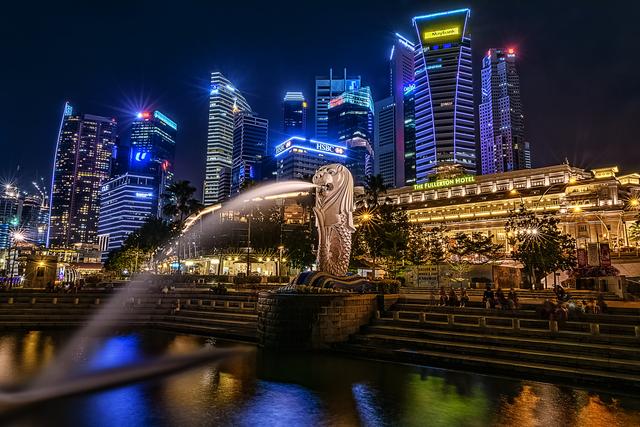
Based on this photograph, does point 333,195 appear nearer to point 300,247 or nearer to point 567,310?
point 567,310

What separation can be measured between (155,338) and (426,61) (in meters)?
179

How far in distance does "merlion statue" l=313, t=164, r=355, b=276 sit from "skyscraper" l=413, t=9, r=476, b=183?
14494 centimetres

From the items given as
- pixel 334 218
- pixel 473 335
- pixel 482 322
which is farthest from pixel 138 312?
pixel 482 322

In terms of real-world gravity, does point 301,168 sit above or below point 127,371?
above

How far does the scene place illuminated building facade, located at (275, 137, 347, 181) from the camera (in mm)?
172250

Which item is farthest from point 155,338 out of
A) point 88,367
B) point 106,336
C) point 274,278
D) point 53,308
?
point 274,278

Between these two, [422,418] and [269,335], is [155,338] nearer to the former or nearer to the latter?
[269,335]

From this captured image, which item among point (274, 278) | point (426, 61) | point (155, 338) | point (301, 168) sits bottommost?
point (155, 338)

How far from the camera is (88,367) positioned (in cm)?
1559

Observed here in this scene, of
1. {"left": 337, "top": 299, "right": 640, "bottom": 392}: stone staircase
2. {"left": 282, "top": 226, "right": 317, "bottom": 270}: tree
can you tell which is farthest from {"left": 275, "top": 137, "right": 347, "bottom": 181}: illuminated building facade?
{"left": 337, "top": 299, "right": 640, "bottom": 392}: stone staircase

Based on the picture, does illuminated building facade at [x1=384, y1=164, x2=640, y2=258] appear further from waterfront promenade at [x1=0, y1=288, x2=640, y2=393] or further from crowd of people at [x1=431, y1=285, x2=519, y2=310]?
waterfront promenade at [x1=0, y1=288, x2=640, y2=393]

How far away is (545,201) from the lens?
84.3m

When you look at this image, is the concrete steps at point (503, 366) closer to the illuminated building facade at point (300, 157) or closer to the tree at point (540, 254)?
the tree at point (540, 254)

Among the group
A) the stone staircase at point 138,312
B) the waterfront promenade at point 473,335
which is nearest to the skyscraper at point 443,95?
the stone staircase at point 138,312
